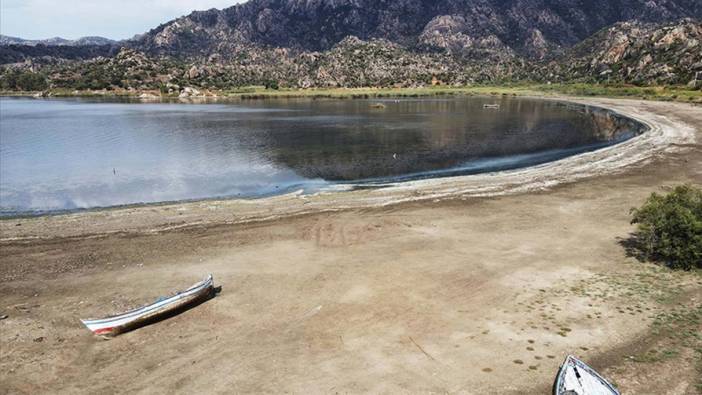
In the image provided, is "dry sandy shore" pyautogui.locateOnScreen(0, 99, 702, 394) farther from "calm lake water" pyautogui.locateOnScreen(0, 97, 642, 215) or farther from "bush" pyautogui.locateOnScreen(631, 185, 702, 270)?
"calm lake water" pyautogui.locateOnScreen(0, 97, 642, 215)

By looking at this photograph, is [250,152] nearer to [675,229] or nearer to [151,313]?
[151,313]

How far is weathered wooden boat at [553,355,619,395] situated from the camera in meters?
14.8

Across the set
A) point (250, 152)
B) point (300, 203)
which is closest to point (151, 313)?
point (300, 203)

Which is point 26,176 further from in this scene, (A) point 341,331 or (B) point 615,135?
(B) point 615,135

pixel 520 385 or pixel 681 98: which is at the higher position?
pixel 681 98

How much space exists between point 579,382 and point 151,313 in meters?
17.8

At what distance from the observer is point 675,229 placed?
87.0 ft

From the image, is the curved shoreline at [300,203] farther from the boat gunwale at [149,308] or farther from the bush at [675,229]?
the bush at [675,229]

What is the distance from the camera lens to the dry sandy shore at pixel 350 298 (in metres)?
17.3

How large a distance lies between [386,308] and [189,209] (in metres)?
26.5

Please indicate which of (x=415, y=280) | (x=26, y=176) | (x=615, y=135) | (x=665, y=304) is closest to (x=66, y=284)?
(x=415, y=280)

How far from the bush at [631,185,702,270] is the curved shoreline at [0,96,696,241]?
1758 centimetres

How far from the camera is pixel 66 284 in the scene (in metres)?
26.5

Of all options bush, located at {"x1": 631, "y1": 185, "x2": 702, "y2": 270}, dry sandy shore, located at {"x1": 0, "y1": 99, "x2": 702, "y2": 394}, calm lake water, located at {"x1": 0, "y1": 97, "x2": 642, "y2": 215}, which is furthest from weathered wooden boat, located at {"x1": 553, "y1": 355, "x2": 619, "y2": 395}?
calm lake water, located at {"x1": 0, "y1": 97, "x2": 642, "y2": 215}
